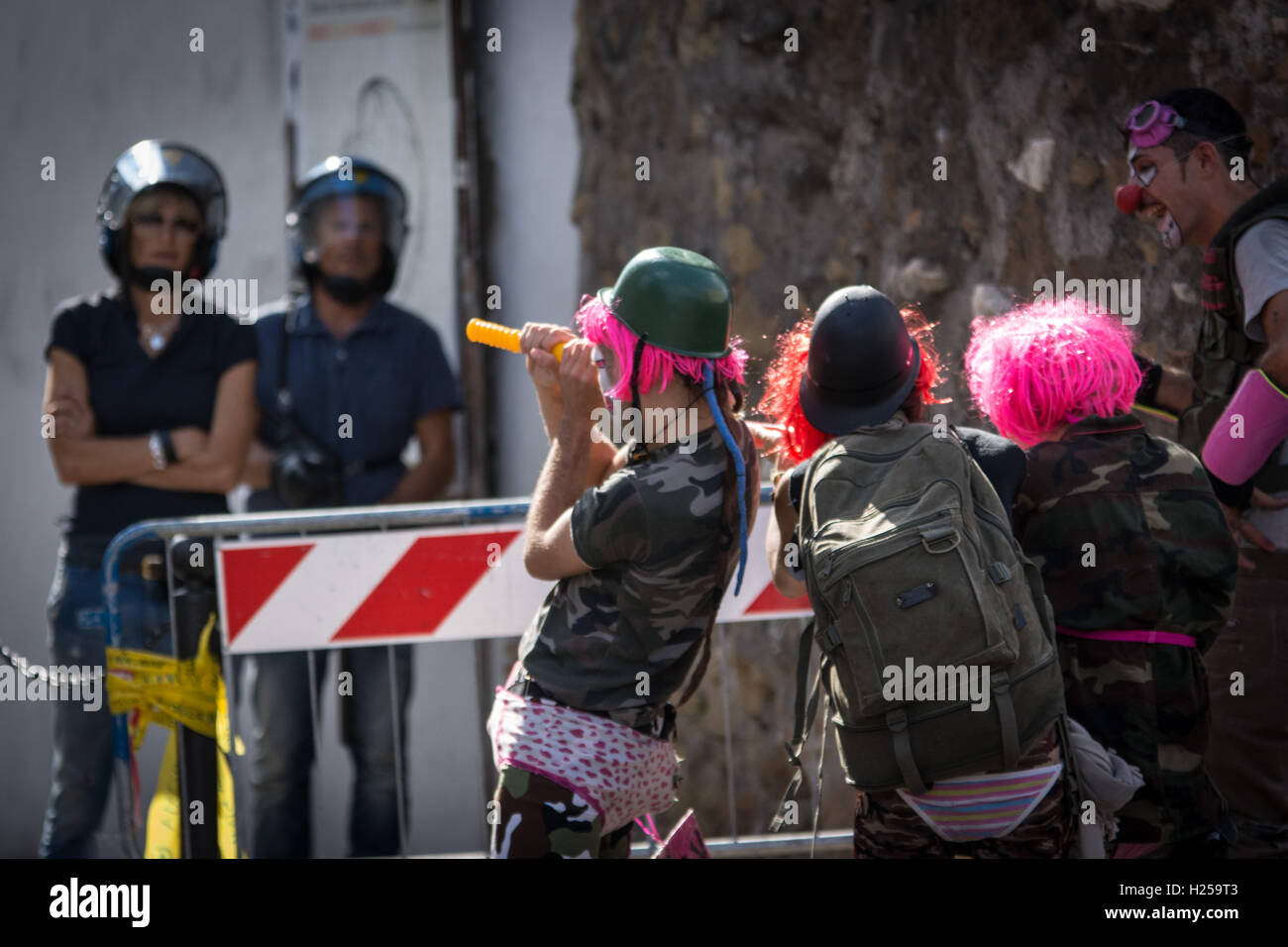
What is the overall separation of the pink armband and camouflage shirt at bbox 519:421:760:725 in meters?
1.02

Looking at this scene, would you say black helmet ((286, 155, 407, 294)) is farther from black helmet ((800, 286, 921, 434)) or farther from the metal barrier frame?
black helmet ((800, 286, 921, 434))

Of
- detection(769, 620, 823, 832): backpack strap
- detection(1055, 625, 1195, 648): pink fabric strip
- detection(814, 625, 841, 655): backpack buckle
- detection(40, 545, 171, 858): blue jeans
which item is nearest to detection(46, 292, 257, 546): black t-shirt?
detection(40, 545, 171, 858): blue jeans

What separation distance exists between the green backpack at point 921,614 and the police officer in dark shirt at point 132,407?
217cm

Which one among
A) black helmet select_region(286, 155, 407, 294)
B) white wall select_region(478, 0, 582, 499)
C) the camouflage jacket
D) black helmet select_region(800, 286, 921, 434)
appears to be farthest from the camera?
white wall select_region(478, 0, 582, 499)

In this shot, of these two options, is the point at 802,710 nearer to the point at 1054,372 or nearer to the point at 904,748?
the point at 904,748

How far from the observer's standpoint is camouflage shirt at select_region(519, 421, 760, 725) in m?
2.15

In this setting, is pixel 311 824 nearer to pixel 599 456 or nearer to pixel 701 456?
pixel 599 456

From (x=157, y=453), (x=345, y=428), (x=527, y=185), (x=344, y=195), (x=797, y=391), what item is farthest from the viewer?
(x=527, y=185)

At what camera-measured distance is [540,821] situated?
7.18ft

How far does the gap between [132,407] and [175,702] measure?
3.52ft

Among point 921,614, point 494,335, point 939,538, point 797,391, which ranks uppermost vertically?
point 494,335

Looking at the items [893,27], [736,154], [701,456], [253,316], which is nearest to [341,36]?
[253,316]

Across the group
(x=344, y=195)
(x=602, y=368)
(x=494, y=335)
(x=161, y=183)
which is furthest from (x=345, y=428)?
(x=602, y=368)

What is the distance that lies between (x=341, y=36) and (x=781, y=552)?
3901 mm
